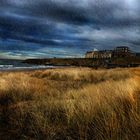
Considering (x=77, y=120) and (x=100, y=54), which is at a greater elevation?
(x=100, y=54)

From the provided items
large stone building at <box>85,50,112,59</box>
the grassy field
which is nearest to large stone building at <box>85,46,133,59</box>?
large stone building at <box>85,50,112,59</box>

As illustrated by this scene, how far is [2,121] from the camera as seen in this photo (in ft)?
17.8

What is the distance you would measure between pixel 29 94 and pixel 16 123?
3384 millimetres

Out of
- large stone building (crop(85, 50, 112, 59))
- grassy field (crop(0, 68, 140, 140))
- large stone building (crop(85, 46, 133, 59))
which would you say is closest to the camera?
grassy field (crop(0, 68, 140, 140))

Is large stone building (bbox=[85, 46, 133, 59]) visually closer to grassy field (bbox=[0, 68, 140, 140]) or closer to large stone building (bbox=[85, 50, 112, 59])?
large stone building (bbox=[85, 50, 112, 59])

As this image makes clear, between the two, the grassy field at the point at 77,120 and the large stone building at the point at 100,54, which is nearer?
the grassy field at the point at 77,120

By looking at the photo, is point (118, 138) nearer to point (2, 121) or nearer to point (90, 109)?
point (90, 109)

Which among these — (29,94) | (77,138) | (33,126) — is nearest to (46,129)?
(33,126)

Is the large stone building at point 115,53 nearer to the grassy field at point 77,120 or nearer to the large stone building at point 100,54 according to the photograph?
the large stone building at point 100,54

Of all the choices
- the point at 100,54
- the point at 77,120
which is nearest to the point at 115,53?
the point at 100,54

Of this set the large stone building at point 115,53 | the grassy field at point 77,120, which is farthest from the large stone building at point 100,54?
the grassy field at point 77,120

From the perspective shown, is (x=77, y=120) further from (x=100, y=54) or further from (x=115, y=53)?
(x=100, y=54)

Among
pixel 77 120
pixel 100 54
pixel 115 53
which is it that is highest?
pixel 115 53

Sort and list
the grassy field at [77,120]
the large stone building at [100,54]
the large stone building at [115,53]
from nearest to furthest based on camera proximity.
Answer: the grassy field at [77,120] < the large stone building at [115,53] < the large stone building at [100,54]
